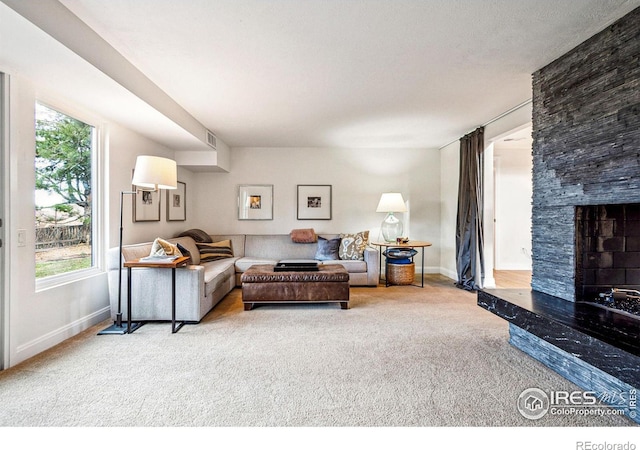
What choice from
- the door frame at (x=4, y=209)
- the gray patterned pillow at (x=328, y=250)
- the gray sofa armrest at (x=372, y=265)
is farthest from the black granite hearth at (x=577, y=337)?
the door frame at (x=4, y=209)

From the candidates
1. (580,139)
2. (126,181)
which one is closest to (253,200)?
(126,181)

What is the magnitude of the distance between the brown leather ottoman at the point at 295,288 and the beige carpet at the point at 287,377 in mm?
421

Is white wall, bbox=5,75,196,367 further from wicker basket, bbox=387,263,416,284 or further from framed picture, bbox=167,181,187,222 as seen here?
wicker basket, bbox=387,263,416,284

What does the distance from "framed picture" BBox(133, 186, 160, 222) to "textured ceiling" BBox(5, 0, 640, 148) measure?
1279 mm

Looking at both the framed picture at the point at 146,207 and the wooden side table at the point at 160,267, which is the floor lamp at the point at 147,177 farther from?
the framed picture at the point at 146,207

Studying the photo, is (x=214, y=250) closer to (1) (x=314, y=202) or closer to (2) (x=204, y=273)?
(2) (x=204, y=273)

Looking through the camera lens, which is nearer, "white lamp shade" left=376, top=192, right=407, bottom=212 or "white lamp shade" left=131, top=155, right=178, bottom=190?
"white lamp shade" left=131, top=155, right=178, bottom=190

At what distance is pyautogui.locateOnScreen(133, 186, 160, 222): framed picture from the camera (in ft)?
13.4

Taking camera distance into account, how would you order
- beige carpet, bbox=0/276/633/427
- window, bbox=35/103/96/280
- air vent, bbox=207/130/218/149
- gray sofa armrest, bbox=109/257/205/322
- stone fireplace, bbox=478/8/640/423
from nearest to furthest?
beige carpet, bbox=0/276/633/427 → stone fireplace, bbox=478/8/640/423 → window, bbox=35/103/96/280 → gray sofa armrest, bbox=109/257/205/322 → air vent, bbox=207/130/218/149

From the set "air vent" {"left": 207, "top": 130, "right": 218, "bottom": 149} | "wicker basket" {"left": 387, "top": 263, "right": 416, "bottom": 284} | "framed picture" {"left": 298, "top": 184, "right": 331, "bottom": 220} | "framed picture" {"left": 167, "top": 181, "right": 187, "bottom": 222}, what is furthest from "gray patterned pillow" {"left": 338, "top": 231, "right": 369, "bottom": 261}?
"framed picture" {"left": 167, "top": 181, "right": 187, "bottom": 222}

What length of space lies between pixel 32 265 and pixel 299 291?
2.45 metres

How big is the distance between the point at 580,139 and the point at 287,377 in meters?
2.63
